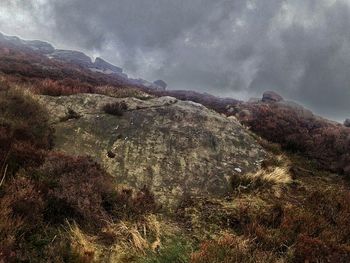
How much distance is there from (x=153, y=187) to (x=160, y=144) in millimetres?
2131

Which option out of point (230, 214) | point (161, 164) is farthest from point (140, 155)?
point (230, 214)

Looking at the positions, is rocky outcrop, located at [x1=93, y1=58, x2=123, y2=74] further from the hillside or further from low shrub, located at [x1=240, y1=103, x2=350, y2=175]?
the hillside

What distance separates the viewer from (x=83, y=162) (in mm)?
7852

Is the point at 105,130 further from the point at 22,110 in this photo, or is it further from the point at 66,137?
the point at 22,110

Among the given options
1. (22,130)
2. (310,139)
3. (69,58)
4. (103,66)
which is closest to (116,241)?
(22,130)

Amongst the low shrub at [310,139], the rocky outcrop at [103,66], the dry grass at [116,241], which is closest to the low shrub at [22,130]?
the dry grass at [116,241]

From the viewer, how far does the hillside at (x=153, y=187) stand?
5785 millimetres

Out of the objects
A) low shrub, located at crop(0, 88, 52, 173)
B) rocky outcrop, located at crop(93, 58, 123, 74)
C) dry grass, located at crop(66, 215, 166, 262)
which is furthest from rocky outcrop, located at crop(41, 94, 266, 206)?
rocky outcrop, located at crop(93, 58, 123, 74)

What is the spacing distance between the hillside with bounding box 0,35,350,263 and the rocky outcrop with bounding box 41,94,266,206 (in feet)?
0.14

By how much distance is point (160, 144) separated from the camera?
33.7 feet

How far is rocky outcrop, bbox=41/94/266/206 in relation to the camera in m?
8.84

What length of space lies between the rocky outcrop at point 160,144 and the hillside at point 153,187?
42 mm

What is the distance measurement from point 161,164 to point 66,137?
2.76 meters

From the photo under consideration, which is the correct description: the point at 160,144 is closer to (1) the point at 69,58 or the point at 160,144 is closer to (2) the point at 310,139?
(2) the point at 310,139
